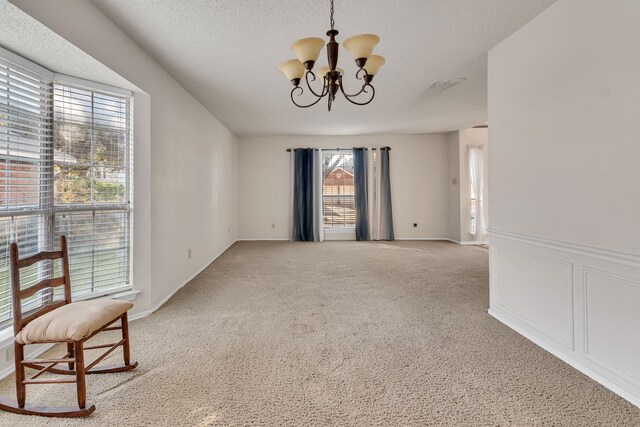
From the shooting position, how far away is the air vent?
11.6ft

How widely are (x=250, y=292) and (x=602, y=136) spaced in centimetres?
328

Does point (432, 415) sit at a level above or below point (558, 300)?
below

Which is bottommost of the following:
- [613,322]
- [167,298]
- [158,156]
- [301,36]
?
[167,298]

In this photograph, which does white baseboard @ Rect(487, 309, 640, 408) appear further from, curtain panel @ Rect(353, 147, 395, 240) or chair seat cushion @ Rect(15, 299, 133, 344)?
curtain panel @ Rect(353, 147, 395, 240)

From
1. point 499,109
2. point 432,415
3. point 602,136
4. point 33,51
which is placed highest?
point 33,51

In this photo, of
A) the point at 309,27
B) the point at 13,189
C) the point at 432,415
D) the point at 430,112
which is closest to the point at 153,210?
the point at 13,189

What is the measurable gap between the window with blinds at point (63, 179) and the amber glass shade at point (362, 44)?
2.17m

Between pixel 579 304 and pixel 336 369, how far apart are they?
1.61 metres

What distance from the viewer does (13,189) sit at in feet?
6.51

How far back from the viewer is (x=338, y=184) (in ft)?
23.0

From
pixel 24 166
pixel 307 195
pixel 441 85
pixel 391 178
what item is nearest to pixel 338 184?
pixel 307 195

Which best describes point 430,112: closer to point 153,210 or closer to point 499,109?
point 499,109

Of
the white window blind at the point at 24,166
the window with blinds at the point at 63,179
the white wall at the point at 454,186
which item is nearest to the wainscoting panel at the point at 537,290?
the window with blinds at the point at 63,179

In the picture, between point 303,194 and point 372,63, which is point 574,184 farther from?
point 303,194
